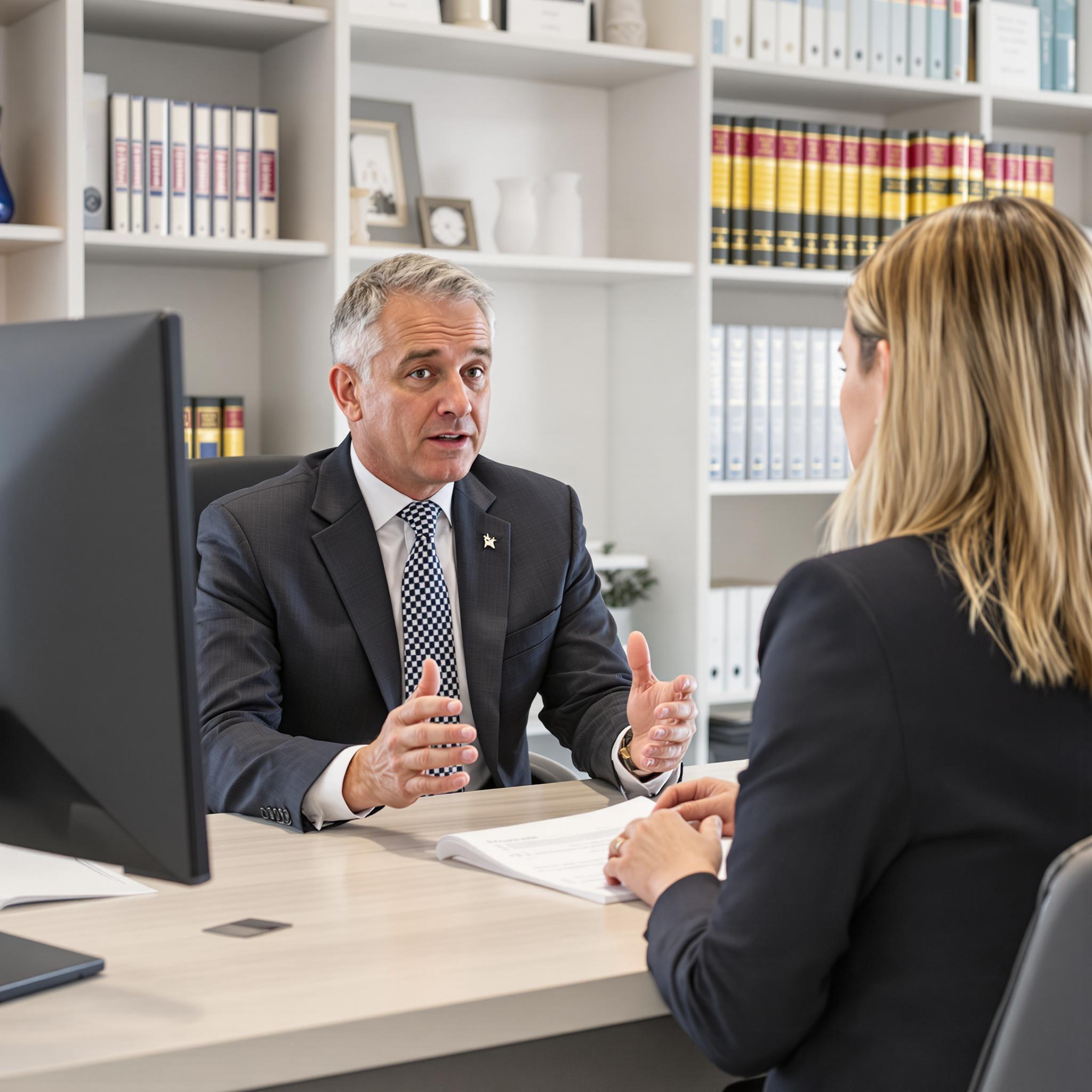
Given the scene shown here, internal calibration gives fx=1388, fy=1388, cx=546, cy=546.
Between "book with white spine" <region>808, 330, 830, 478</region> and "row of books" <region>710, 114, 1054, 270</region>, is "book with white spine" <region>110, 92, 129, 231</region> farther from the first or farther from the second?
"book with white spine" <region>808, 330, 830, 478</region>

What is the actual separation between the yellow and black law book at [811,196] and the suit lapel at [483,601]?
5.04 ft

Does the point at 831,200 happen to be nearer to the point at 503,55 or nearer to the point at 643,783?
the point at 503,55

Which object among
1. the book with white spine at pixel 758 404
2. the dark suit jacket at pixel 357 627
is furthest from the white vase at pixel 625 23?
the dark suit jacket at pixel 357 627

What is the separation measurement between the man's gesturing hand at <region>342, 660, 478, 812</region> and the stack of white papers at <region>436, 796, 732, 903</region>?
0.24 ft

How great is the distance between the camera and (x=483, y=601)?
6.43ft

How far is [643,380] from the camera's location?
3.29 meters

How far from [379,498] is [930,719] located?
1188 mm

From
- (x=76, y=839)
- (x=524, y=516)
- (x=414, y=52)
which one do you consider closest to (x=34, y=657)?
(x=76, y=839)

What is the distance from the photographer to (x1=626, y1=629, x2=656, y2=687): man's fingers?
5.28 ft

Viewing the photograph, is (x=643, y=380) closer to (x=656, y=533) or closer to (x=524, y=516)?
(x=656, y=533)

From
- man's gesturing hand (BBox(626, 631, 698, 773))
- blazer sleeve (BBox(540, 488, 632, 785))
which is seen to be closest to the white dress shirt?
blazer sleeve (BBox(540, 488, 632, 785))

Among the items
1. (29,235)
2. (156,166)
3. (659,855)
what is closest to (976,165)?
(156,166)

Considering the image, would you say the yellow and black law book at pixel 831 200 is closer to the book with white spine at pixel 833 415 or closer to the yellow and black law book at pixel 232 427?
the book with white spine at pixel 833 415

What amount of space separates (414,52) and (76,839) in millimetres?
2372
